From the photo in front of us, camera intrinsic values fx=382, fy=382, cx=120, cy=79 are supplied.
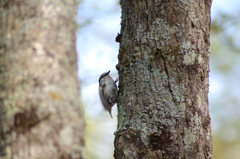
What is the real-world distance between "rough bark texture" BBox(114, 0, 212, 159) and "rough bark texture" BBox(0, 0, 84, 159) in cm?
119

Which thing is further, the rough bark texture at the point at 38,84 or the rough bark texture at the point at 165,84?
the rough bark texture at the point at 165,84

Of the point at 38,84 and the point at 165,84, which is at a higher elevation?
the point at 165,84

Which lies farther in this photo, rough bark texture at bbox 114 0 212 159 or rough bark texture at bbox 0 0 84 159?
rough bark texture at bbox 114 0 212 159

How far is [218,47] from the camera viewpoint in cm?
1220

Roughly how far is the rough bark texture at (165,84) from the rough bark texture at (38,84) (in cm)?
119

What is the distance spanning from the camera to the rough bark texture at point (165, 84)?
283cm

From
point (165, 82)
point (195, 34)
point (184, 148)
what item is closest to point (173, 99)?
point (165, 82)

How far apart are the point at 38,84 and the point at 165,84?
4.66 feet

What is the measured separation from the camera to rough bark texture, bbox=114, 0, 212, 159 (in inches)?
111

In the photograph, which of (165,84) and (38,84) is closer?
(38,84)

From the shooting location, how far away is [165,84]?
115 inches

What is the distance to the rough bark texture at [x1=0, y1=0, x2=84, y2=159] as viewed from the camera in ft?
5.36

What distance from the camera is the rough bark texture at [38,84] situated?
5.36 ft

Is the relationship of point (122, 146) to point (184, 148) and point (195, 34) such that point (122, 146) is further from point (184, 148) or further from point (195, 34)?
point (195, 34)
